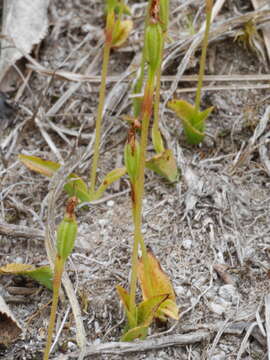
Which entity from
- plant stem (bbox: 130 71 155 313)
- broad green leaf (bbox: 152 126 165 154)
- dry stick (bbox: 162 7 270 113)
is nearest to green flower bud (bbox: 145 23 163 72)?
plant stem (bbox: 130 71 155 313)

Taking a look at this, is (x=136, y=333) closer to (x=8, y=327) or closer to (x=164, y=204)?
(x=8, y=327)

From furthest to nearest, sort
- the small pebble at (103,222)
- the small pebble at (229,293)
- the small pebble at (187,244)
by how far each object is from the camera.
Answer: the small pebble at (103,222), the small pebble at (187,244), the small pebble at (229,293)

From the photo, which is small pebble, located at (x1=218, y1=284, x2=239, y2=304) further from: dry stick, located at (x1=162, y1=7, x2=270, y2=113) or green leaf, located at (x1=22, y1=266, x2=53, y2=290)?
dry stick, located at (x1=162, y1=7, x2=270, y2=113)

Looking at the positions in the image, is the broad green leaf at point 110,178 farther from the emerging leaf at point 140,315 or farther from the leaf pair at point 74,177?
the emerging leaf at point 140,315

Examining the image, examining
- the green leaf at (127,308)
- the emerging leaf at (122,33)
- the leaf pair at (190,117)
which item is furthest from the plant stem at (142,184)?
the emerging leaf at (122,33)

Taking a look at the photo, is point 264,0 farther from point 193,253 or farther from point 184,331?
point 184,331
